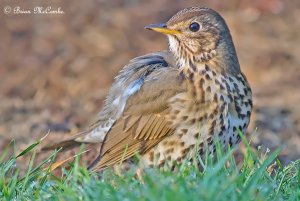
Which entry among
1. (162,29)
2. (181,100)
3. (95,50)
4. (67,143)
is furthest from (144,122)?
(95,50)

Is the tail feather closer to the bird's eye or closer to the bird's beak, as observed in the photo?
the bird's beak

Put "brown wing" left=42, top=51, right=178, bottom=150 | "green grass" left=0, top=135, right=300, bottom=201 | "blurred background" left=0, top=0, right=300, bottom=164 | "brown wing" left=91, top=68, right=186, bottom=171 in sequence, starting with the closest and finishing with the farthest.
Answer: "green grass" left=0, top=135, right=300, bottom=201
"brown wing" left=91, top=68, right=186, bottom=171
"brown wing" left=42, top=51, right=178, bottom=150
"blurred background" left=0, top=0, right=300, bottom=164

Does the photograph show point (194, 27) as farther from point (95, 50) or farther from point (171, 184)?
point (95, 50)

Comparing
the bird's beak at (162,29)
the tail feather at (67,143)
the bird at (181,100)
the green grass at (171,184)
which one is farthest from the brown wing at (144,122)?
the green grass at (171,184)

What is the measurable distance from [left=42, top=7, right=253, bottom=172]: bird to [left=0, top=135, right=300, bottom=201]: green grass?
84 centimetres

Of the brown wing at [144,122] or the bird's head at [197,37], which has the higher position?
the bird's head at [197,37]

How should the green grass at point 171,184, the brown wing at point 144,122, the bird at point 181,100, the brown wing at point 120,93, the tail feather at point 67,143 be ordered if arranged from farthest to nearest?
the tail feather at point 67,143, the brown wing at point 120,93, the brown wing at point 144,122, the bird at point 181,100, the green grass at point 171,184

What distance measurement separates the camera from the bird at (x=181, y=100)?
24.0 feet

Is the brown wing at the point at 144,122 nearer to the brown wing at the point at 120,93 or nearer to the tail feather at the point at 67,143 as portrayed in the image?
the brown wing at the point at 120,93

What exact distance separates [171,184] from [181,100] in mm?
2141

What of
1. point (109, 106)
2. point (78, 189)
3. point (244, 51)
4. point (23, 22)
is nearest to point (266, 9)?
point (244, 51)

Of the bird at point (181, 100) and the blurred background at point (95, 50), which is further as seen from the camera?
the blurred background at point (95, 50)

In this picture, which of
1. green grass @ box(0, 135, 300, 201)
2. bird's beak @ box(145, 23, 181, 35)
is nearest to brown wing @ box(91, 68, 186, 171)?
bird's beak @ box(145, 23, 181, 35)

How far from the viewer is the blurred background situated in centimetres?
1116
